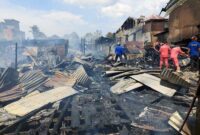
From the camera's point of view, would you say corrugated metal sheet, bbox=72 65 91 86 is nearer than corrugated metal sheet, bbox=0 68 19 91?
Yes

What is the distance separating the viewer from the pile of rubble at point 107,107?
7.44 metres

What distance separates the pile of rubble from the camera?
7.44 m

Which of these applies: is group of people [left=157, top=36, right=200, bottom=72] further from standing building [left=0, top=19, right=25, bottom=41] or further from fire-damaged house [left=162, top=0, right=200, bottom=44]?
standing building [left=0, top=19, right=25, bottom=41]

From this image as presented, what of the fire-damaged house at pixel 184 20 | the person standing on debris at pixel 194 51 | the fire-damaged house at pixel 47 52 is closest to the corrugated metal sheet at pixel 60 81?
the person standing on debris at pixel 194 51

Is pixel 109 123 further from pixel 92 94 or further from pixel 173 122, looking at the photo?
pixel 92 94

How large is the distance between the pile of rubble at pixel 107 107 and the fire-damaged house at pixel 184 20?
433cm

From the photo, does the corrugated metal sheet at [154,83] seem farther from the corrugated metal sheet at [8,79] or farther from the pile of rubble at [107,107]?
the corrugated metal sheet at [8,79]

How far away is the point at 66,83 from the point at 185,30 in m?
7.84

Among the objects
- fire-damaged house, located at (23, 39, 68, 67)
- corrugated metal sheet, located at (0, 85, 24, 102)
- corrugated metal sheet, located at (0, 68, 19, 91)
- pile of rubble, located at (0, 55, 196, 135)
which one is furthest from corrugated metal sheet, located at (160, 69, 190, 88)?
fire-damaged house, located at (23, 39, 68, 67)

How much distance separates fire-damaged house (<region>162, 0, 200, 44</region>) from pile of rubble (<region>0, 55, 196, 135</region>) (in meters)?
4.33

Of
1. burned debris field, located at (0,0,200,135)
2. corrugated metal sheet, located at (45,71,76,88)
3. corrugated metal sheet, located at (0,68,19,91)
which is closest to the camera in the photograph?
burned debris field, located at (0,0,200,135)

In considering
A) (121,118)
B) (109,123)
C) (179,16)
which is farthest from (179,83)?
(179,16)

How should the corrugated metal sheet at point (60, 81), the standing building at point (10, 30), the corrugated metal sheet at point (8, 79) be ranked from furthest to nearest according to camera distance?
the standing building at point (10, 30)
the corrugated metal sheet at point (8, 79)
the corrugated metal sheet at point (60, 81)

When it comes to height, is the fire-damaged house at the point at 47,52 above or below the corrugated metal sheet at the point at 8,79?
above
